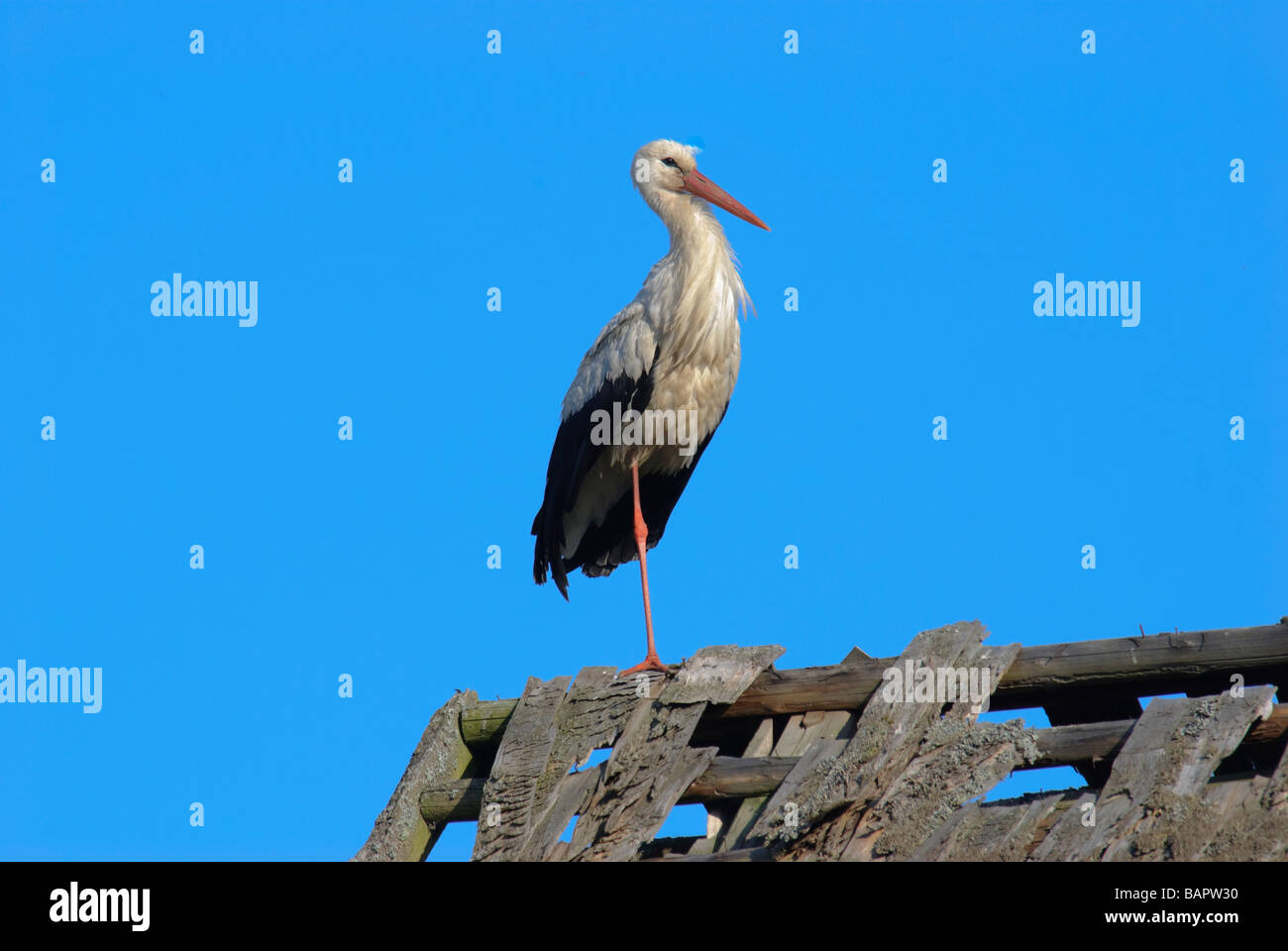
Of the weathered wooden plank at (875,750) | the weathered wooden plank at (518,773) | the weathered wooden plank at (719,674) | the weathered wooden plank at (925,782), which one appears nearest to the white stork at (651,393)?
the weathered wooden plank at (518,773)

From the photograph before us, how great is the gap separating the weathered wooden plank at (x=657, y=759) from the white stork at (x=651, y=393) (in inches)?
98.8

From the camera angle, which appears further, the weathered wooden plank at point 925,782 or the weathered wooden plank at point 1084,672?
the weathered wooden plank at point 1084,672

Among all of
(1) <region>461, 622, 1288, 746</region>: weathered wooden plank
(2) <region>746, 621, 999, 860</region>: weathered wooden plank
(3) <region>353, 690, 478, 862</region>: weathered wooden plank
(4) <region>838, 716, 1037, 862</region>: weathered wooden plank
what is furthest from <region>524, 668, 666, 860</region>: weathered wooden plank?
(4) <region>838, 716, 1037, 862</region>: weathered wooden plank

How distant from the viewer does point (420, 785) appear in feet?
24.7

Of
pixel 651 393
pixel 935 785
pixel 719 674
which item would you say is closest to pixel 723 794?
pixel 719 674

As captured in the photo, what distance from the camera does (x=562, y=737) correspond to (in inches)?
283

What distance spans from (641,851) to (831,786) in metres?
0.99

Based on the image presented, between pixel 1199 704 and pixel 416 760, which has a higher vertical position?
pixel 1199 704

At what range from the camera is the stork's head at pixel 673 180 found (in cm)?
1025

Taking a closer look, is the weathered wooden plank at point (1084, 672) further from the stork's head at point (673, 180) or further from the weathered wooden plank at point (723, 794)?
the stork's head at point (673, 180)

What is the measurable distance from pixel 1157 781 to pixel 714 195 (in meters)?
6.01
